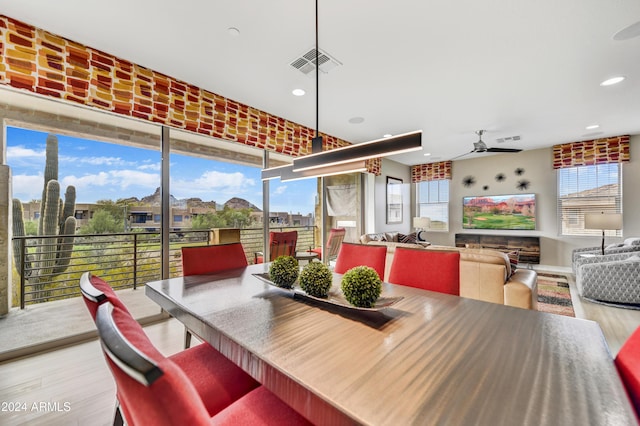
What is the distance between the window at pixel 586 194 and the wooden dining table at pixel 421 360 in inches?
236

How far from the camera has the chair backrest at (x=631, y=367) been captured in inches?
27.3

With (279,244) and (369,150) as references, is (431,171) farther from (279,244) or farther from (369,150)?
(369,150)

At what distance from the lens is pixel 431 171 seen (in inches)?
278

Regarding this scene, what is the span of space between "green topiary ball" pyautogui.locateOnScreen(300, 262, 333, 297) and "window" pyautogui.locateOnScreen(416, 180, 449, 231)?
6.49 meters

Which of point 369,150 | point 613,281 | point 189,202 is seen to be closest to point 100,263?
point 189,202

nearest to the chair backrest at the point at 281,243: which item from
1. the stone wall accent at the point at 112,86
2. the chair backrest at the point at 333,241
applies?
the chair backrest at the point at 333,241

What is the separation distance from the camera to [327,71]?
268 centimetres

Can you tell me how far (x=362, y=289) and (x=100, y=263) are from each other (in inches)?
149

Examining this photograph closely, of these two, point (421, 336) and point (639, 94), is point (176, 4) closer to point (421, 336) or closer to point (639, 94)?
point (421, 336)

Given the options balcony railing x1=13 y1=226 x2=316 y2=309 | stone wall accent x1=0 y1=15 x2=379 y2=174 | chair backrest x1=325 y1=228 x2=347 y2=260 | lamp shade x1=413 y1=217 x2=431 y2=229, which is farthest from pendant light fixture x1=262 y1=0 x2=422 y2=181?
lamp shade x1=413 y1=217 x2=431 y2=229

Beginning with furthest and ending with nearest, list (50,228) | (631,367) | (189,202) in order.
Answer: (189,202), (50,228), (631,367)

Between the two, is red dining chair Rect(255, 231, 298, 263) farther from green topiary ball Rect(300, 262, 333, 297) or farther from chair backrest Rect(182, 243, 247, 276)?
green topiary ball Rect(300, 262, 333, 297)

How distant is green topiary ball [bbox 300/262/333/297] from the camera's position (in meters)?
1.40

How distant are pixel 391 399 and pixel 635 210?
7.06 meters
